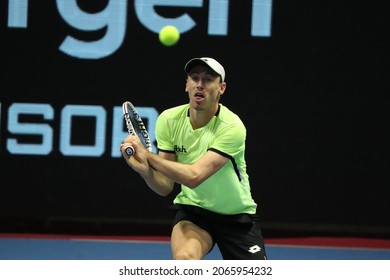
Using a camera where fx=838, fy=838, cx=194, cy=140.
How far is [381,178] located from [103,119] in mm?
2564

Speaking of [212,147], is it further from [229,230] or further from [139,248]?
[139,248]

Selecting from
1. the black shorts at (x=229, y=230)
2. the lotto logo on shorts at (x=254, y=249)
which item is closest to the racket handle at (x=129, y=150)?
the black shorts at (x=229, y=230)

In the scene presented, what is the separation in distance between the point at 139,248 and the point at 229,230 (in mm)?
2701

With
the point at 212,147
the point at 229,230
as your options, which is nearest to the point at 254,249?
the point at 229,230

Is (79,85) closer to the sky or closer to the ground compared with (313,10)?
closer to the ground

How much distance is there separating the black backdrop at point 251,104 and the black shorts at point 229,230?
2.75 m

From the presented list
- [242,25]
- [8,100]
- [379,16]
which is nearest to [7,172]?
[8,100]

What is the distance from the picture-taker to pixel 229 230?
4719 mm

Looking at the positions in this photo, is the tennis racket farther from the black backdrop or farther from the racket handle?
the black backdrop

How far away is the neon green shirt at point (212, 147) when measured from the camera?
185 inches

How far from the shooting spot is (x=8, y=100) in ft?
24.2
